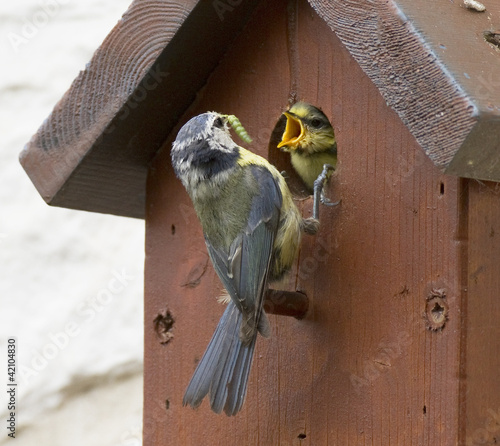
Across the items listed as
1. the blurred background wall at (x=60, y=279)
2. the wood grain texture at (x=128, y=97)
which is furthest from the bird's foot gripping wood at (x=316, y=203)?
the blurred background wall at (x=60, y=279)

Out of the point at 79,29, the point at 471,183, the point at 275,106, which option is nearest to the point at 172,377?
the point at 275,106

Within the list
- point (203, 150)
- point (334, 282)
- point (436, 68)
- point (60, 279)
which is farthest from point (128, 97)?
point (60, 279)

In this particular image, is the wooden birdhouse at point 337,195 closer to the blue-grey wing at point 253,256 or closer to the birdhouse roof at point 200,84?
the birdhouse roof at point 200,84

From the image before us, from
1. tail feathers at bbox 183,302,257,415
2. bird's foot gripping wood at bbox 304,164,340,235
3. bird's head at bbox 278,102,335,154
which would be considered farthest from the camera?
bird's head at bbox 278,102,335,154

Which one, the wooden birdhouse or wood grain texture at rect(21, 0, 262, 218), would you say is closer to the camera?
the wooden birdhouse

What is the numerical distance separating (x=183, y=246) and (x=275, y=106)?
20.3 inches

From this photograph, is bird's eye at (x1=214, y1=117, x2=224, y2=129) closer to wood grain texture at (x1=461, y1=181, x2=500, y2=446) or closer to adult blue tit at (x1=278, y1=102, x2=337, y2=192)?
adult blue tit at (x1=278, y1=102, x2=337, y2=192)

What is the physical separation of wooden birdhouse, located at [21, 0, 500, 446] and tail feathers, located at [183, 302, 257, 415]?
18 centimetres

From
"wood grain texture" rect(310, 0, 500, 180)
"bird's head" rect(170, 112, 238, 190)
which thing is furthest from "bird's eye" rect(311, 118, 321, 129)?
"wood grain texture" rect(310, 0, 500, 180)

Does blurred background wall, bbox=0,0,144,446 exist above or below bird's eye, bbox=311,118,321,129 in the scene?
below

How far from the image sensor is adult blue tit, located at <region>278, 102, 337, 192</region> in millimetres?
2928

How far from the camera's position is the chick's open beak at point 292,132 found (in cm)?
295

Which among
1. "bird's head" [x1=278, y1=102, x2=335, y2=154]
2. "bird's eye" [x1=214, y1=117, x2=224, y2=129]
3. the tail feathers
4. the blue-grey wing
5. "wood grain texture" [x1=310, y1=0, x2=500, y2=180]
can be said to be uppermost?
"wood grain texture" [x1=310, y1=0, x2=500, y2=180]

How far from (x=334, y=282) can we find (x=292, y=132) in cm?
58
